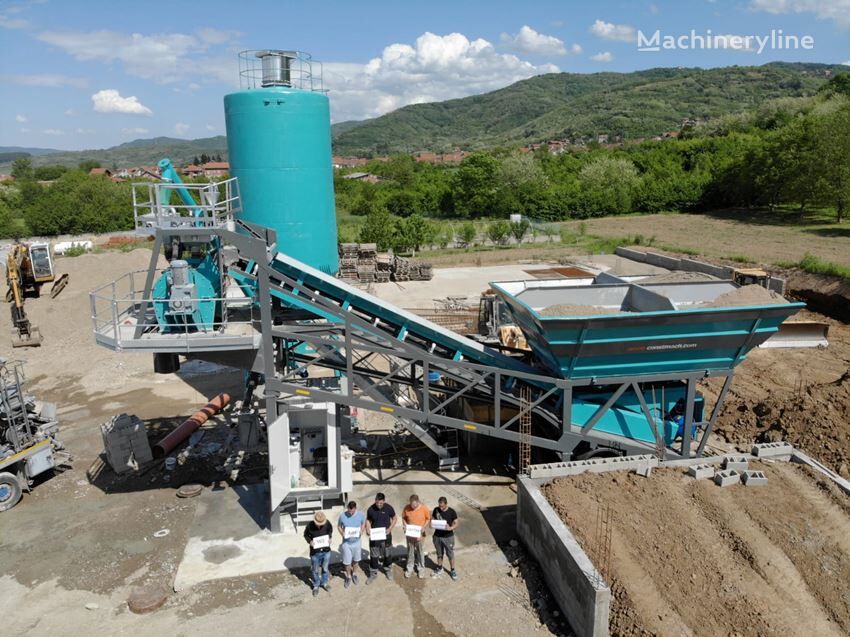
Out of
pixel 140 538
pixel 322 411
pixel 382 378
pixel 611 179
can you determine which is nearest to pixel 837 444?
pixel 382 378

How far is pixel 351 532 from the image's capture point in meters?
7.31

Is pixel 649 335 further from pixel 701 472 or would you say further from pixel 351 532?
pixel 351 532

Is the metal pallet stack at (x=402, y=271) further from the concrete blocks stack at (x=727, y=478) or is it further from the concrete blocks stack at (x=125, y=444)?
the concrete blocks stack at (x=727, y=478)

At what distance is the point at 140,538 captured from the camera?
8.47 meters

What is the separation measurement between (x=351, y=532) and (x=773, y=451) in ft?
20.1

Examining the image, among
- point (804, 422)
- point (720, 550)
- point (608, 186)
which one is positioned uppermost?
point (608, 186)

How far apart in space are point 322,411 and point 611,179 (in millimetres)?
54391

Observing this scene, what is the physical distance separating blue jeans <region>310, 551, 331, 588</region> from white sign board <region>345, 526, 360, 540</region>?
0.28m

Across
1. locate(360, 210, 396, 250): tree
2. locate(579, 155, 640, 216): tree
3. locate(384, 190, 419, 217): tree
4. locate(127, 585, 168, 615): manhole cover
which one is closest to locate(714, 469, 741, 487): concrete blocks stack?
locate(127, 585, 168, 615): manhole cover

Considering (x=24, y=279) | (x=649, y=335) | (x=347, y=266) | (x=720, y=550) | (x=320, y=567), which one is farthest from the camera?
(x=347, y=266)

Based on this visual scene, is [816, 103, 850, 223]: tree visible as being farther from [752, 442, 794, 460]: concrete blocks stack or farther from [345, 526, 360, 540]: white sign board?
[345, 526, 360, 540]: white sign board

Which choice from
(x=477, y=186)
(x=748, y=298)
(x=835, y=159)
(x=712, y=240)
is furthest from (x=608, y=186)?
(x=748, y=298)

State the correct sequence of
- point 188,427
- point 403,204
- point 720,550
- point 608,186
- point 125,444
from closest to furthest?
point 720,550, point 125,444, point 188,427, point 608,186, point 403,204

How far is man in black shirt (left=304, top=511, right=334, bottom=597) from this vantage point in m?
7.07
